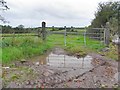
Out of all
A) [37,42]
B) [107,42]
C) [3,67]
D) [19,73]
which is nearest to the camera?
[19,73]

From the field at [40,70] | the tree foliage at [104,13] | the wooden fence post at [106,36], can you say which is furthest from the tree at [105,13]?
the field at [40,70]

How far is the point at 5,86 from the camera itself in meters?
5.84

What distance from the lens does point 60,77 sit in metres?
6.96

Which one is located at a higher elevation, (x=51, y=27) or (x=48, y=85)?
(x=51, y=27)

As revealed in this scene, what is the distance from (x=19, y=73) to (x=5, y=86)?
119 centimetres

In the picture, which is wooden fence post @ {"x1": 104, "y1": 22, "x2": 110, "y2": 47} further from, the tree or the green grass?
the tree

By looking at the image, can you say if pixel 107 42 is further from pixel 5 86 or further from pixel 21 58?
pixel 5 86

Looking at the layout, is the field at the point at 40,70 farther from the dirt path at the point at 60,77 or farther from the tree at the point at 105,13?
the tree at the point at 105,13

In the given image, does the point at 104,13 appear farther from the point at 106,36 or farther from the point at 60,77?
the point at 60,77

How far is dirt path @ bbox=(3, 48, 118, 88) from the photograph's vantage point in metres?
6.20

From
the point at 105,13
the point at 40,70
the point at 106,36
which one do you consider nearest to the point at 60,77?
the point at 40,70

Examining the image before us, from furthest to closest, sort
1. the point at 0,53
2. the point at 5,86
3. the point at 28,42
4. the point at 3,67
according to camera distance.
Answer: the point at 28,42 < the point at 0,53 < the point at 3,67 < the point at 5,86

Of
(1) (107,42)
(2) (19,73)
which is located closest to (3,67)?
(2) (19,73)

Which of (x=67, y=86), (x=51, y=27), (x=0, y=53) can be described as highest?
(x=51, y=27)
